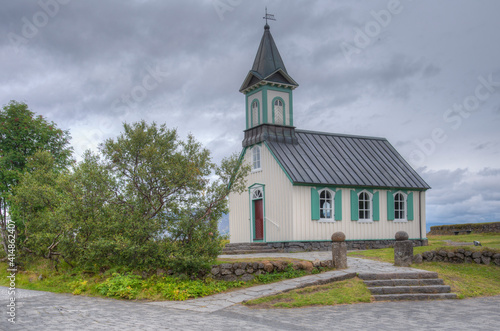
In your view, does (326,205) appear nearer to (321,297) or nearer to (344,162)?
(344,162)

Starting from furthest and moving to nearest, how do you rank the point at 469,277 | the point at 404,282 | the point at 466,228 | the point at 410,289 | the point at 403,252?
1. the point at 466,228
2. the point at 403,252
3. the point at 469,277
4. the point at 404,282
5. the point at 410,289

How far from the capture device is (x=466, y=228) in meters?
30.6

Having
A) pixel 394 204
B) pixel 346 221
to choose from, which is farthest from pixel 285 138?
pixel 394 204

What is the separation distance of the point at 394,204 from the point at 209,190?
524 inches

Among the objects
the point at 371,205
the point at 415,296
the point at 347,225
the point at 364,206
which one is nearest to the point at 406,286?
the point at 415,296

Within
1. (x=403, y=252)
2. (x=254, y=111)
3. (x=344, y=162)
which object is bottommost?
(x=403, y=252)

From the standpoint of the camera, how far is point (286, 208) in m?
19.9

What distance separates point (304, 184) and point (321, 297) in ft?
31.6

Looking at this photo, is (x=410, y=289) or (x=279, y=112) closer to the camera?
(x=410, y=289)

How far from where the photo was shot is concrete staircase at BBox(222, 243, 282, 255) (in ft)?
63.2

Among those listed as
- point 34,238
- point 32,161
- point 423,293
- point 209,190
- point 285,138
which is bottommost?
point 423,293

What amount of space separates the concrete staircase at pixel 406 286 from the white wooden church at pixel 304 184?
294 inches

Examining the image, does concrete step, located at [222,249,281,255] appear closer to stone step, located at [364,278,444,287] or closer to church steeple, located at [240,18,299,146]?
church steeple, located at [240,18,299,146]

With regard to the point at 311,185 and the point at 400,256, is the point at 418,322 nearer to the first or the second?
the point at 400,256
